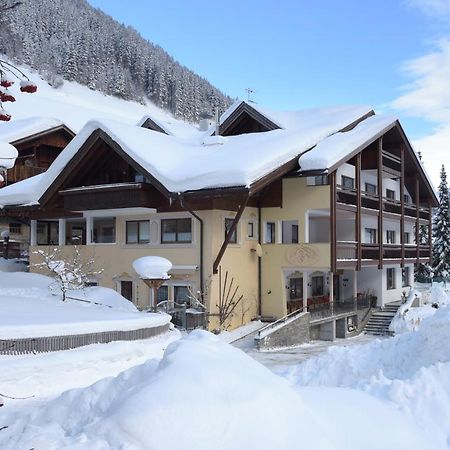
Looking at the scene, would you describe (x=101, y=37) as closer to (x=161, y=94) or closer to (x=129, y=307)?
(x=161, y=94)

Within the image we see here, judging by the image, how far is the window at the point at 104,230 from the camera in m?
25.4

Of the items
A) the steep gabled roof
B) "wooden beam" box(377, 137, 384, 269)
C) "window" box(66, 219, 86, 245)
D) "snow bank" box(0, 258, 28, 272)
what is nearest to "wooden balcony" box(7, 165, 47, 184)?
the steep gabled roof

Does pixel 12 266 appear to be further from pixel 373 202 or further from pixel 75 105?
→ pixel 75 105

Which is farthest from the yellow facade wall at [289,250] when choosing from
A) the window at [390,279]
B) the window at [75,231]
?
the window at [75,231]

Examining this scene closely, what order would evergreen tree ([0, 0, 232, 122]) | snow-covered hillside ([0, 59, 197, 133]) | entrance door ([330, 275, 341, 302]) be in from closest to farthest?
entrance door ([330, 275, 341, 302]) < snow-covered hillside ([0, 59, 197, 133]) < evergreen tree ([0, 0, 232, 122])

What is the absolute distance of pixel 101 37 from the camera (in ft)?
397

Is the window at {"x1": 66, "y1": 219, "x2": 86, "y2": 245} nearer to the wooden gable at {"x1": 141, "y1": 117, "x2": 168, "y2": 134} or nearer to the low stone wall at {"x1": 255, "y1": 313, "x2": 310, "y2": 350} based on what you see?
the wooden gable at {"x1": 141, "y1": 117, "x2": 168, "y2": 134}

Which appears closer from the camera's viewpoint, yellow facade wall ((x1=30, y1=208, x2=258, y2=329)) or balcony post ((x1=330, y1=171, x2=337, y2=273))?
yellow facade wall ((x1=30, y1=208, x2=258, y2=329))

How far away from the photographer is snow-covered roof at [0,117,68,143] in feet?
107

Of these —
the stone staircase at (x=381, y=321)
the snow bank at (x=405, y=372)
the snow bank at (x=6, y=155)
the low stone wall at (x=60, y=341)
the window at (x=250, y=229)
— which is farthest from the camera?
the stone staircase at (x=381, y=321)

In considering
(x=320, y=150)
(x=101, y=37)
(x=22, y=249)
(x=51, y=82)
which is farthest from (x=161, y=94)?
(x=320, y=150)

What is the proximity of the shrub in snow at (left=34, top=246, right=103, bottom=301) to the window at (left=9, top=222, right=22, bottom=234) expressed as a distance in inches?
263

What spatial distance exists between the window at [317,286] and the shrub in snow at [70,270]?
1010 cm

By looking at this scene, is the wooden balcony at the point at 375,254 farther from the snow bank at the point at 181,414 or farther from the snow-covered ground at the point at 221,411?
the snow bank at the point at 181,414
